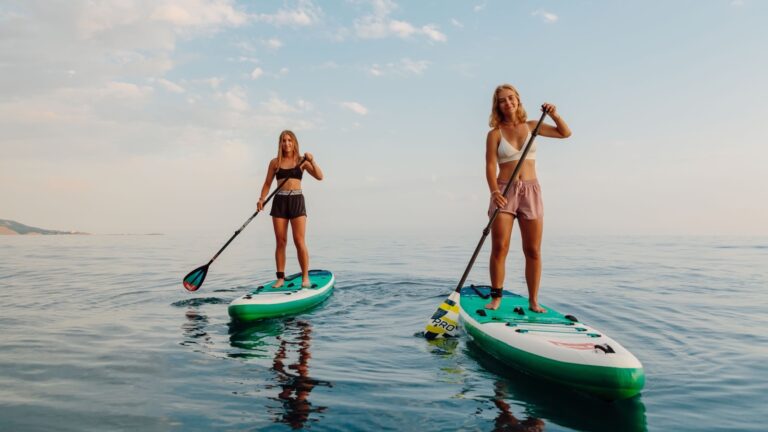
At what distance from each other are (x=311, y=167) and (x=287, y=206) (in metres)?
0.82

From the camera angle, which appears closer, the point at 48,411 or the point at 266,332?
the point at 48,411

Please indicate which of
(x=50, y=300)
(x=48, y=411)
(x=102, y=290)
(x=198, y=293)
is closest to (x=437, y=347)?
(x=48, y=411)

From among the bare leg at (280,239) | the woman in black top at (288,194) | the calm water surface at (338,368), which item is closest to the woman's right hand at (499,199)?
the calm water surface at (338,368)

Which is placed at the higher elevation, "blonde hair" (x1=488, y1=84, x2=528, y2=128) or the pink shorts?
"blonde hair" (x1=488, y1=84, x2=528, y2=128)

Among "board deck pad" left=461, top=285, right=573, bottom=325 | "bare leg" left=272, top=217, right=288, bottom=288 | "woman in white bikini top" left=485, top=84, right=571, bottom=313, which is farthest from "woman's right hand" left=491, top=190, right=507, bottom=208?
"bare leg" left=272, top=217, right=288, bottom=288

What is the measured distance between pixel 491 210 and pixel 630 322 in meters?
3.69

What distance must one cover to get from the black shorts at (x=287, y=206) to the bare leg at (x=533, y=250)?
4222 millimetres

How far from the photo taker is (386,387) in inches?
167

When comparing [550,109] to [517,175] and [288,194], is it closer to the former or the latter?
[517,175]

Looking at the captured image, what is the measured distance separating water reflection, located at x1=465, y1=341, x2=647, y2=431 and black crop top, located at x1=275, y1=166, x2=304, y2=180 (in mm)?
5245

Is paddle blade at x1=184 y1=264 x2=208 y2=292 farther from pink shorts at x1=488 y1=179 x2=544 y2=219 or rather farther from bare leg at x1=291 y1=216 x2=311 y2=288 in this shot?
pink shorts at x1=488 y1=179 x2=544 y2=219

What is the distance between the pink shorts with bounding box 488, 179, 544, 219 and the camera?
5570 millimetres

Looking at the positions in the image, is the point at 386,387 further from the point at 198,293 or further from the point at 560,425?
the point at 198,293

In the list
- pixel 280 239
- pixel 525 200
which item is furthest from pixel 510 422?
pixel 280 239
